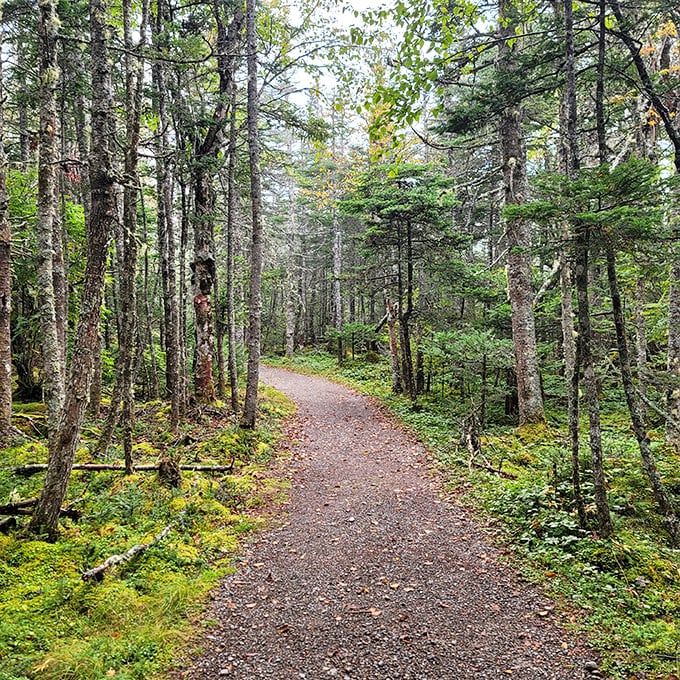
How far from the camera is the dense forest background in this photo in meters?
5.19

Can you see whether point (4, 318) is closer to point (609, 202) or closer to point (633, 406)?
point (609, 202)

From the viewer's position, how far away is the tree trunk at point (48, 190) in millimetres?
5910

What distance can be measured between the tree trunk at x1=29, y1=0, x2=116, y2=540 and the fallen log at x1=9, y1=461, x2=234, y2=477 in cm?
191

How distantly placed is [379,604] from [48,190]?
22.7 feet

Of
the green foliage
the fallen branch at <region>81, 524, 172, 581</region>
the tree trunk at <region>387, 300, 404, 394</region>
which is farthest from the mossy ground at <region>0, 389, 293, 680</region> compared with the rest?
the tree trunk at <region>387, 300, 404, 394</region>

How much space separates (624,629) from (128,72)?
9.78 meters

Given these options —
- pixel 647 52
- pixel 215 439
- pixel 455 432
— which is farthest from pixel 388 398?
pixel 647 52

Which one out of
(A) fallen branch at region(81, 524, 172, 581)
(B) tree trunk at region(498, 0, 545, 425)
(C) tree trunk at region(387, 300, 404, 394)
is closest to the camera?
(A) fallen branch at region(81, 524, 172, 581)


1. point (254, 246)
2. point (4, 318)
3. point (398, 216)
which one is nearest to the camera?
point (4, 318)

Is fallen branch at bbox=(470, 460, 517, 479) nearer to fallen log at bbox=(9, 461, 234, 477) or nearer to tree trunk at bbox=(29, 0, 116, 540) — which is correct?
fallen log at bbox=(9, 461, 234, 477)

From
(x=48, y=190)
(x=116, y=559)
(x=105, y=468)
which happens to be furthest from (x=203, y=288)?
(x=116, y=559)

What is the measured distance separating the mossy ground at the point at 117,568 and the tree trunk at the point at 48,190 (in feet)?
4.22

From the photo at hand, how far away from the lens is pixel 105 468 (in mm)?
7191

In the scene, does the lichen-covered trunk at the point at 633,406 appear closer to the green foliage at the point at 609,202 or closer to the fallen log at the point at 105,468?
the green foliage at the point at 609,202
